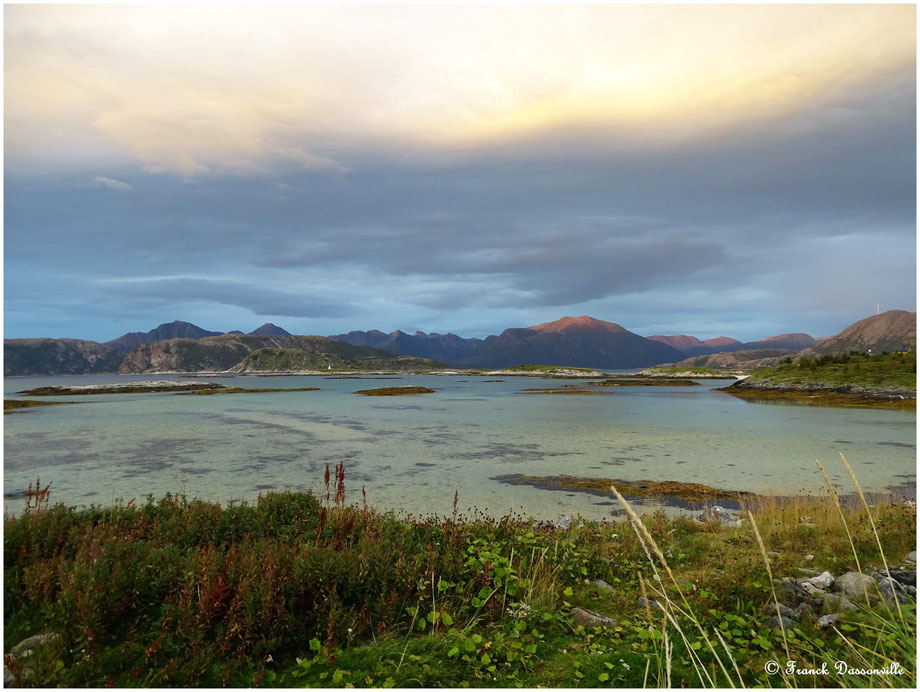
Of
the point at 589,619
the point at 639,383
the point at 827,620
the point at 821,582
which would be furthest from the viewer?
the point at 639,383

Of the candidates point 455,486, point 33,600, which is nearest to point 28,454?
point 455,486

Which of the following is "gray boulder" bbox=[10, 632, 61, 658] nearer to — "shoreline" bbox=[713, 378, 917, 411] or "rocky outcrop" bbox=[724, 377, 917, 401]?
"shoreline" bbox=[713, 378, 917, 411]

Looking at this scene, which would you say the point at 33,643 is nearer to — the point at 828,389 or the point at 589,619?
the point at 589,619

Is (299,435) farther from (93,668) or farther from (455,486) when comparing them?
(93,668)

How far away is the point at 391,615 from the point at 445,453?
2190 centimetres

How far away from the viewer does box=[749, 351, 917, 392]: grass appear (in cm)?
6969

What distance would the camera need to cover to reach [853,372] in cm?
7744

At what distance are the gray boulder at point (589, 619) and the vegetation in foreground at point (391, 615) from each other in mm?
22

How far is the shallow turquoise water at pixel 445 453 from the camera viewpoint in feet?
63.6

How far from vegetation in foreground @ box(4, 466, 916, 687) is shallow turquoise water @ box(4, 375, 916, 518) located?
8119 millimetres

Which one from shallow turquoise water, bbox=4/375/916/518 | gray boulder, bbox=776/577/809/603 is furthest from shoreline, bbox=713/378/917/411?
gray boulder, bbox=776/577/809/603

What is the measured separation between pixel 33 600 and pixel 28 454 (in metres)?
30.3

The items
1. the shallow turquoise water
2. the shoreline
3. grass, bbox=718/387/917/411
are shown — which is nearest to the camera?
the shallow turquoise water

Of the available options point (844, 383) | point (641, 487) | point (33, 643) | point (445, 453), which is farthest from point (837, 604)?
point (844, 383)
